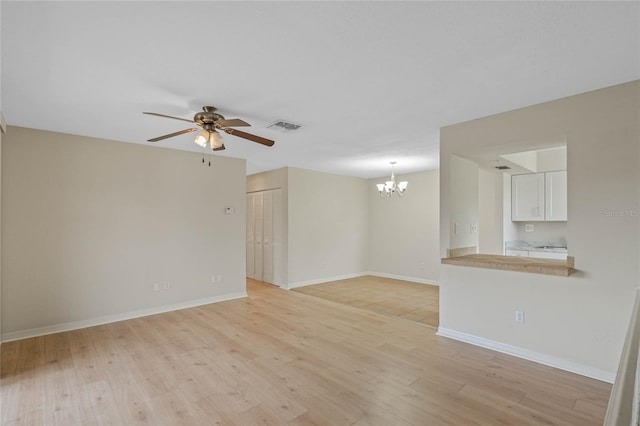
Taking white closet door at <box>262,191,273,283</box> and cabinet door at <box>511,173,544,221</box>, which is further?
white closet door at <box>262,191,273,283</box>

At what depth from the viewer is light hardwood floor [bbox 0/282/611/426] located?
7.47 feet

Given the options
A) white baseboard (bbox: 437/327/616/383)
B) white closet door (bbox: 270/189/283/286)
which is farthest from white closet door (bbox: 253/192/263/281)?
white baseboard (bbox: 437/327/616/383)

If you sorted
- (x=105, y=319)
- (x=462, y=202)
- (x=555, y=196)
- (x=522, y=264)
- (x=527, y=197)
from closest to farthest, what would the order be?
(x=522, y=264) → (x=462, y=202) → (x=105, y=319) → (x=555, y=196) → (x=527, y=197)

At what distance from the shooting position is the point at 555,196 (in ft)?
17.9

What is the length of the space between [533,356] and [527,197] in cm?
363

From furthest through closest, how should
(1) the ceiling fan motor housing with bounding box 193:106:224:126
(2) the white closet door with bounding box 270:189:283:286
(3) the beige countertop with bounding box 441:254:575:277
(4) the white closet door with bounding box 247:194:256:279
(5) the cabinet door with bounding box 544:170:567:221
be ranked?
1. (4) the white closet door with bounding box 247:194:256:279
2. (2) the white closet door with bounding box 270:189:283:286
3. (5) the cabinet door with bounding box 544:170:567:221
4. (1) the ceiling fan motor housing with bounding box 193:106:224:126
5. (3) the beige countertop with bounding box 441:254:575:277

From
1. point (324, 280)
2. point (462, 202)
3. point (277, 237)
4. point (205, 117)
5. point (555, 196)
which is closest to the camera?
point (205, 117)

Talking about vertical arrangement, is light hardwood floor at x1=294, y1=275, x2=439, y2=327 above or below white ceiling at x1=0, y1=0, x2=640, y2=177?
below

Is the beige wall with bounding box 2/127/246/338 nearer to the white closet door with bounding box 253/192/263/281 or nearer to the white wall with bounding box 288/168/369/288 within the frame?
the white wall with bounding box 288/168/369/288

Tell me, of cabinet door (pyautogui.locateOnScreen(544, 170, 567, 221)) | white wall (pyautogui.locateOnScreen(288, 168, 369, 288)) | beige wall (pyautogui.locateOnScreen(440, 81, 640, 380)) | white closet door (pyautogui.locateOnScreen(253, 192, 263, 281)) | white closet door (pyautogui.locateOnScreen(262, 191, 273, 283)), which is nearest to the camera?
beige wall (pyautogui.locateOnScreen(440, 81, 640, 380))

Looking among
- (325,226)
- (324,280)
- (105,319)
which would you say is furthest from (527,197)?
(105,319)

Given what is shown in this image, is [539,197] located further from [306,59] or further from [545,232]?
[306,59]

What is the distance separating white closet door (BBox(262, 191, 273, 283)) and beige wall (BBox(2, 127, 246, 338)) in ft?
4.54

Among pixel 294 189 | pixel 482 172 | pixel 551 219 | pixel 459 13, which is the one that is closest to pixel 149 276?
pixel 294 189
